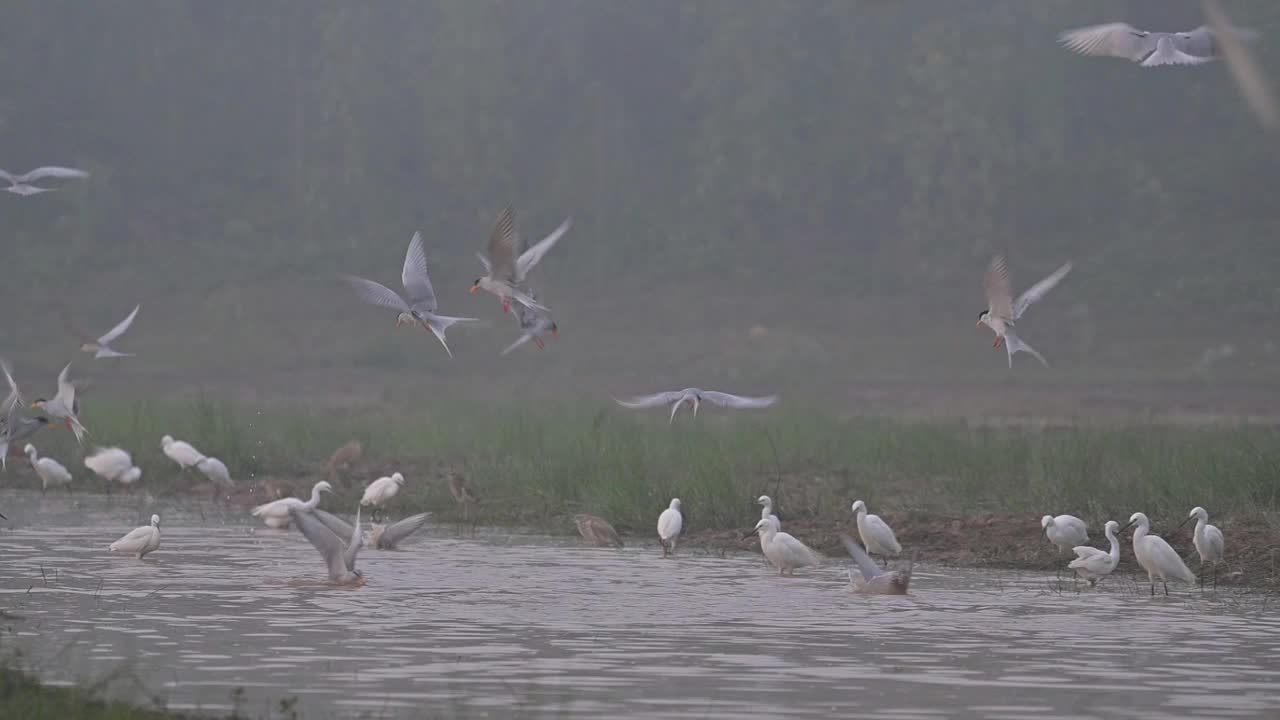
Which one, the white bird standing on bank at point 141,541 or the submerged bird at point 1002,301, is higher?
the submerged bird at point 1002,301

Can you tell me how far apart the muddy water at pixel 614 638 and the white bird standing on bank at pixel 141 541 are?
141 mm

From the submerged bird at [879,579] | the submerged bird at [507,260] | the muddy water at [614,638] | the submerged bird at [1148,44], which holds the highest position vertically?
the submerged bird at [1148,44]

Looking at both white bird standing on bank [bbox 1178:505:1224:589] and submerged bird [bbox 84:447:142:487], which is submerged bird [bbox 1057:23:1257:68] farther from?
submerged bird [bbox 84:447:142:487]

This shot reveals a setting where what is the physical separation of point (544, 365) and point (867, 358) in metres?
5.58

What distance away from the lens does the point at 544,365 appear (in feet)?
122

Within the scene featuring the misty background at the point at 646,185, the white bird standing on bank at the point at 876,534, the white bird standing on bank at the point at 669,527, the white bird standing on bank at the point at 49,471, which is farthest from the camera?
the misty background at the point at 646,185

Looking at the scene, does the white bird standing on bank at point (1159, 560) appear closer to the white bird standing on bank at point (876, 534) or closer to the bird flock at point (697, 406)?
the bird flock at point (697, 406)

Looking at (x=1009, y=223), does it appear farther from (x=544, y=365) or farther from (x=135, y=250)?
(x=135, y=250)

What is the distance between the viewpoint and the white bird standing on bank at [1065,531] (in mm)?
14492

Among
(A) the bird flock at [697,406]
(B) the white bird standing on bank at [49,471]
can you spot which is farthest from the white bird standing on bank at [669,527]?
(B) the white bird standing on bank at [49,471]

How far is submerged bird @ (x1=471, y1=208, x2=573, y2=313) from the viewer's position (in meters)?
13.6

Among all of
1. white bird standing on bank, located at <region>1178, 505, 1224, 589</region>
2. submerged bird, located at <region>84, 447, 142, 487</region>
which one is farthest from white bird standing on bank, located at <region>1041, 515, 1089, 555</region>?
submerged bird, located at <region>84, 447, 142, 487</region>

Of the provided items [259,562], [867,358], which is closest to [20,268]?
[867,358]

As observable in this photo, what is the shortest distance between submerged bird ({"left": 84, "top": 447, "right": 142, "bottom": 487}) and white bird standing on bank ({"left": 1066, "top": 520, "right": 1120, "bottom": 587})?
942 cm
